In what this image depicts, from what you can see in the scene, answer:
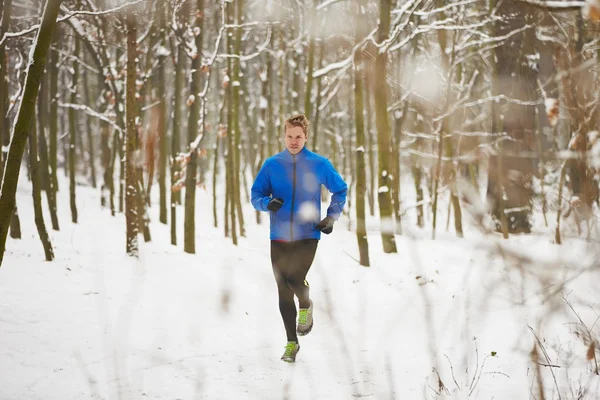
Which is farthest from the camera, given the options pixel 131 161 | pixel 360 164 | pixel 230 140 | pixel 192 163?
pixel 230 140

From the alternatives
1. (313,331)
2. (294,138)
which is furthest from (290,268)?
(313,331)

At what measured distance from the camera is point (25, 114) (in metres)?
4.48

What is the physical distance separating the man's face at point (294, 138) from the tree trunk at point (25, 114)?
2.25 meters

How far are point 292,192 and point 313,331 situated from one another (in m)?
2.04

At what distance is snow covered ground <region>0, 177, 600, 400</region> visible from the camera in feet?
8.89

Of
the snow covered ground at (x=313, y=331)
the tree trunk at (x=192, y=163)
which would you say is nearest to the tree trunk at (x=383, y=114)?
the snow covered ground at (x=313, y=331)

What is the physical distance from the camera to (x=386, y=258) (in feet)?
32.6

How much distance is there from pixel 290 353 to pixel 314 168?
5.68 ft

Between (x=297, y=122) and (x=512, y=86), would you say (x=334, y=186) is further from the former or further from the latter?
(x=512, y=86)

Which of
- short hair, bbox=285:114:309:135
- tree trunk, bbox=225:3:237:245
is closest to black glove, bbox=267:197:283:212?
short hair, bbox=285:114:309:135

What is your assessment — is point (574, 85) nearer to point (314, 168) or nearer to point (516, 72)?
point (314, 168)

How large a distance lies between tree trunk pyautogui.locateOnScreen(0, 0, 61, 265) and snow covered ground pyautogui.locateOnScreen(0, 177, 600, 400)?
120 cm

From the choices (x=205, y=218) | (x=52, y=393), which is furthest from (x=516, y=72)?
(x=205, y=218)

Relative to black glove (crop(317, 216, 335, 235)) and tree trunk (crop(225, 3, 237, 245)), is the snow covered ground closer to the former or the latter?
black glove (crop(317, 216, 335, 235))
